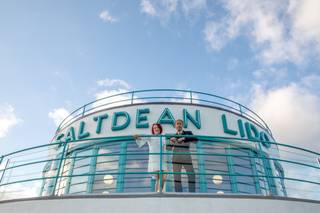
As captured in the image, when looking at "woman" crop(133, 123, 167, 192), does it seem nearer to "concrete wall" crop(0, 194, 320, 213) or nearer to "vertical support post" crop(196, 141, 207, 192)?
"concrete wall" crop(0, 194, 320, 213)

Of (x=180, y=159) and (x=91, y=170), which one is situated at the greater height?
(x=91, y=170)

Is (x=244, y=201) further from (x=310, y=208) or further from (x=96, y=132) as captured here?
(x=96, y=132)

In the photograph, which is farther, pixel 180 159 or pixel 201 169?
pixel 201 169

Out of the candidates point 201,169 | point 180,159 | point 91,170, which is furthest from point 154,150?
point 91,170

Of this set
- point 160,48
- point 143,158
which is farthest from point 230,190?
point 160,48

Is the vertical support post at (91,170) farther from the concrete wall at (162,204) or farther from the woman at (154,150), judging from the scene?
the concrete wall at (162,204)

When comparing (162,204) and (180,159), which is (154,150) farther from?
(162,204)

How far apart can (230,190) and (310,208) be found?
12.2 ft

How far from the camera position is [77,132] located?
9.88m

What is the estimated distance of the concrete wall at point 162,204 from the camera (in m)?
4.34

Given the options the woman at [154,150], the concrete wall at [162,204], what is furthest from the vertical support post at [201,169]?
the concrete wall at [162,204]

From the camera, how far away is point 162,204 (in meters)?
4.35

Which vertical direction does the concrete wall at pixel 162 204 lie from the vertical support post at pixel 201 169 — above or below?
below

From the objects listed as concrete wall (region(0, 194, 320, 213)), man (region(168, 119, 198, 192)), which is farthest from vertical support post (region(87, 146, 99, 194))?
concrete wall (region(0, 194, 320, 213))
